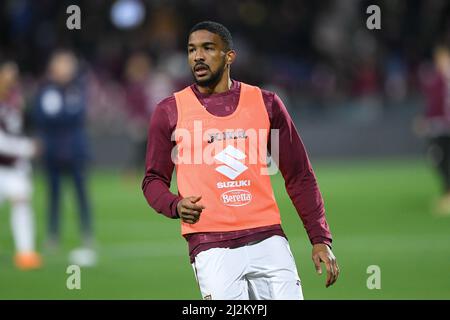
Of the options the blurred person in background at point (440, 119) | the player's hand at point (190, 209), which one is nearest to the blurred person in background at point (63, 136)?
the blurred person in background at point (440, 119)

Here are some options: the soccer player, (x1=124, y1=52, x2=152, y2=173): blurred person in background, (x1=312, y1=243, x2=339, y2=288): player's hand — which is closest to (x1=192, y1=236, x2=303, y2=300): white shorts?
the soccer player

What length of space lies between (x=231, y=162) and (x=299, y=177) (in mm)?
462

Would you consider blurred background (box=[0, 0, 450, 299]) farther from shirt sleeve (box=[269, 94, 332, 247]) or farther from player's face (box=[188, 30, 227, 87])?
player's face (box=[188, 30, 227, 87])

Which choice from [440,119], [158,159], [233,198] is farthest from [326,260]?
[440,119]

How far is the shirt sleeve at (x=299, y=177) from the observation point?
6312 mm

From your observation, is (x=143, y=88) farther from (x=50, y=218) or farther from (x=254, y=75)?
(x=50, y=218)

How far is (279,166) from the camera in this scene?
21.1ft

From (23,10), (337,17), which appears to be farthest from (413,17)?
(23,10)

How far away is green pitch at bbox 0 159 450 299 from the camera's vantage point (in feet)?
34.0

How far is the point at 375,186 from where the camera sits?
20859 millimetres

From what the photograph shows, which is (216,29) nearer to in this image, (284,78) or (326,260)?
(326,260)

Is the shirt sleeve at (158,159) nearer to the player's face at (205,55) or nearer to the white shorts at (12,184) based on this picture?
the player's face at (205,55)

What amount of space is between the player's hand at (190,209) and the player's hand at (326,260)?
31.9 inches

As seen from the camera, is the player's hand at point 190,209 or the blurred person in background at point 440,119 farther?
the blurred person in background at point 440,119
